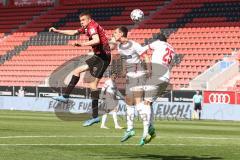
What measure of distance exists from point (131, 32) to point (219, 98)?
13.1 meters

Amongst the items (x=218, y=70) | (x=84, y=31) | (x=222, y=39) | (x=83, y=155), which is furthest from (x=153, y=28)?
(x=83, y=155)

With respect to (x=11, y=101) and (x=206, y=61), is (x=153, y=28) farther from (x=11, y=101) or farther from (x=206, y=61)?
(x=11, y=101)

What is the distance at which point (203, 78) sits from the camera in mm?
37750

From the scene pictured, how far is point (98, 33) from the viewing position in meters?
15.0

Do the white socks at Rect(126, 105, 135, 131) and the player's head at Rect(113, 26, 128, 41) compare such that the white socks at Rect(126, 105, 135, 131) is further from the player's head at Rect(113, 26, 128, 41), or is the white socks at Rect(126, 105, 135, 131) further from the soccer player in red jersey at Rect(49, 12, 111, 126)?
the player's head at Rect(113, 26, 128, 41)

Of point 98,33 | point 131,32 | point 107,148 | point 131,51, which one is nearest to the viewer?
point 107,148

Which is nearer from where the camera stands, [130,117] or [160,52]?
[160,52]

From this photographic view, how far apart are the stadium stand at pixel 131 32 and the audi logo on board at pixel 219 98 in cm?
395

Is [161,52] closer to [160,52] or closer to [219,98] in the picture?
[160,52]

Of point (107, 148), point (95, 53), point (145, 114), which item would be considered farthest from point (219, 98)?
point (145, 114)

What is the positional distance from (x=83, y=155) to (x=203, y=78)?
25.5m

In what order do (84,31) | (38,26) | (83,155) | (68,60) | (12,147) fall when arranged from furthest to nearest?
(38,26), (68,60), (84,31), (12,147), (83,155)

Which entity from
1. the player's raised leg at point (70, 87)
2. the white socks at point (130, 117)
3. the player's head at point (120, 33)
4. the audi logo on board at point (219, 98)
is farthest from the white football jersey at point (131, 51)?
the audi logo on board at point (219, 98)

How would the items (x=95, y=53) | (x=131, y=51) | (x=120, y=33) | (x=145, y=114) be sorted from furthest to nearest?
(x=95, y=53)
(x=131, y=51)
(x=120, y=33)
(x=145, y=114)
